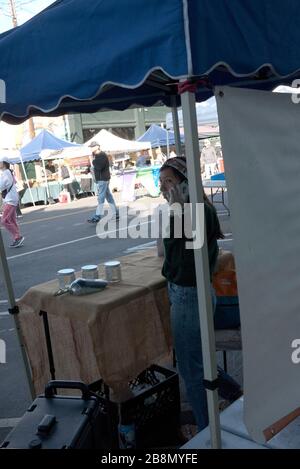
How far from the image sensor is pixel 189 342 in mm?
2701

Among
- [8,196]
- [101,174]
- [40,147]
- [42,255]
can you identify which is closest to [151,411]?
[42,255]

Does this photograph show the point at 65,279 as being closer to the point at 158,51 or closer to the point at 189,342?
the point at 189,342

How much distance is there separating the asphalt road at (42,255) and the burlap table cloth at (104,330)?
803mm

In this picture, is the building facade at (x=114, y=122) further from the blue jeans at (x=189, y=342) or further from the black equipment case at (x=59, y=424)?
the black equipment case at (x=59, y=424)

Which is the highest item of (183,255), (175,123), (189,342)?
(175,123)

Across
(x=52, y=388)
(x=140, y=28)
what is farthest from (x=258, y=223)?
(x=52, y=388)

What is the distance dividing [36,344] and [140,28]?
6.99ft

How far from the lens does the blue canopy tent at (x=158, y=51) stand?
1.93 m

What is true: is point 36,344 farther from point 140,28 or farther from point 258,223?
point 140,28

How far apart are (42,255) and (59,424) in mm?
7088

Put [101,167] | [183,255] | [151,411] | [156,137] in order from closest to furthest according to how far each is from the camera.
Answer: [183,255] < [151,411] < [101,167] < [156,137]

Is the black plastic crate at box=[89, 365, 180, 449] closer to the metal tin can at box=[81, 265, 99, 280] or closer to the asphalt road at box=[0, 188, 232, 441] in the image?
the metal tin can at box=[81, 265, 99, 280]

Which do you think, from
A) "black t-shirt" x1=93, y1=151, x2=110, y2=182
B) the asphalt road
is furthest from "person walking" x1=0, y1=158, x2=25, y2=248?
"black t-shirt" x1=93, y1=151, x2=110, y2=182

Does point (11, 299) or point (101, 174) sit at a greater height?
point (101, 174)
